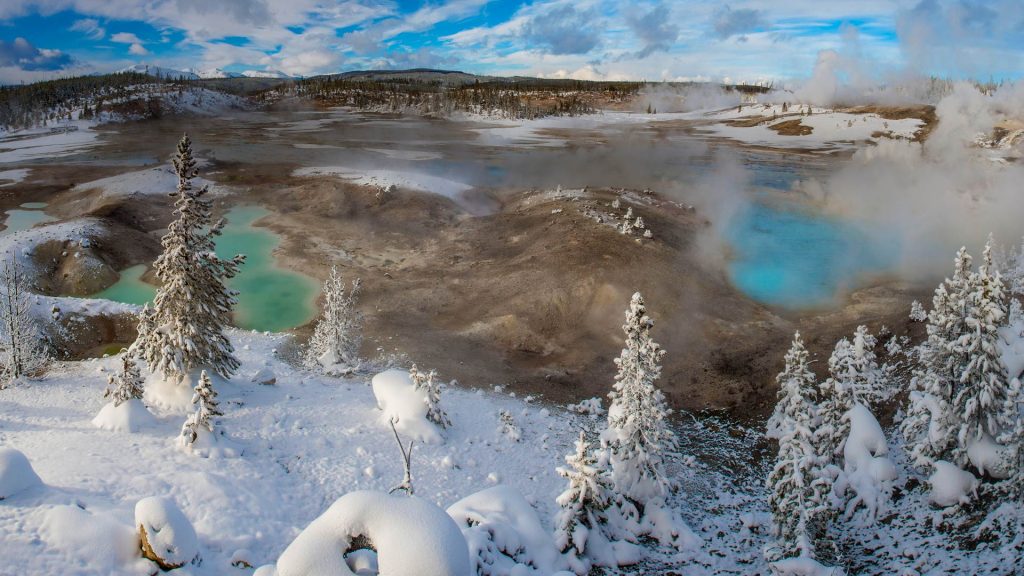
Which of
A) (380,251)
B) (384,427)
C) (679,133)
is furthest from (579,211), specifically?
(679,133)

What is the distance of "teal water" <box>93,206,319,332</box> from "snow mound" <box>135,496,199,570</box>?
2718 centimetres

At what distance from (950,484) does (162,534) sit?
23.1 m

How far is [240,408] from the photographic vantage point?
22.6 meters

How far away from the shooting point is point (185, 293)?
20.8 meters

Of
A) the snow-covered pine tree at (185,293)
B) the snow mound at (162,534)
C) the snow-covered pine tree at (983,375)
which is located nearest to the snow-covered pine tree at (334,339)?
the snow-covered pine tree at (185,293)

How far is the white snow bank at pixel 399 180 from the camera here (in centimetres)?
6606

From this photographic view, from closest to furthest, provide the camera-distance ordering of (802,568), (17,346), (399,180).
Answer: (802,568), (17,346), (399,180)

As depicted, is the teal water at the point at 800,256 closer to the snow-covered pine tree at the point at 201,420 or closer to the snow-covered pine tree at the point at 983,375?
the snow-covered pine tree at the point at 983,375

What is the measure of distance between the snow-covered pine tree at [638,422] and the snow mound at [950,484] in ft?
30.6

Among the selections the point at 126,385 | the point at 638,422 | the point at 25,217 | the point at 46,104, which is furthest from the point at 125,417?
the point at 46,104

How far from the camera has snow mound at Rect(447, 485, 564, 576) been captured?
11766 mm

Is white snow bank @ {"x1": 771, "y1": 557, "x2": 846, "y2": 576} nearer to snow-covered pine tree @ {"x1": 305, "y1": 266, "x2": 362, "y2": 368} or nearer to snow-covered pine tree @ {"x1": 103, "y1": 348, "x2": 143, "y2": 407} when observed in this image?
snow-covered pine tree @ {"x1": 103, "y1": 348, "x2": 143, "y2": 407}

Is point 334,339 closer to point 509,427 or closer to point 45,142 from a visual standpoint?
point 509,427

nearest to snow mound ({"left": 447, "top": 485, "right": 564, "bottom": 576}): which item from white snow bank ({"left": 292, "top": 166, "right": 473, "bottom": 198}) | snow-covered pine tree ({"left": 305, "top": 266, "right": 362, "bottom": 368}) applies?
snow-covered pine tree ({"left": 305, "top": 266, "right": 362, "bottom": 368})
